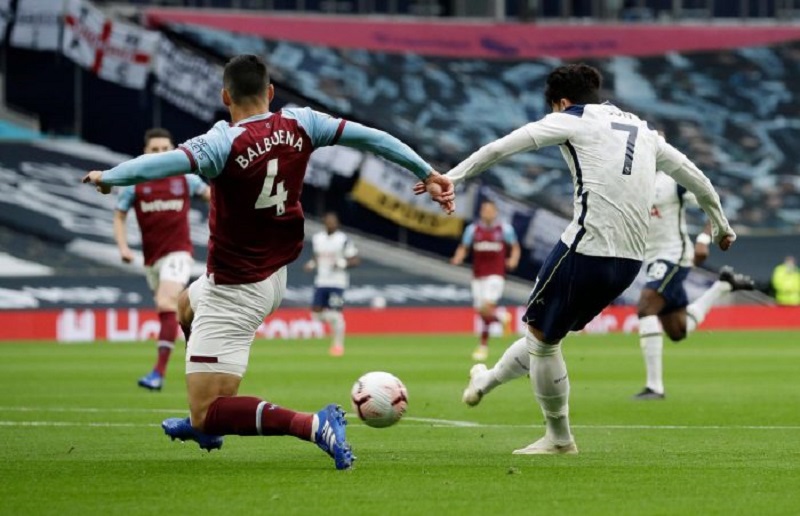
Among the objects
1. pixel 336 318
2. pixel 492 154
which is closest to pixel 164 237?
pixel 492 154

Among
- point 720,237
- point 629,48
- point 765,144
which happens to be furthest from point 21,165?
point 720,237

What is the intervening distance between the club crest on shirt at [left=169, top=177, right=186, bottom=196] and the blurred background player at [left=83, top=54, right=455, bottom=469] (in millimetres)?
7845

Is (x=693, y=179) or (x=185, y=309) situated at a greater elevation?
(x=693, y=179)

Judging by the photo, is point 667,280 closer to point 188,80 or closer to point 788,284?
point 788,284

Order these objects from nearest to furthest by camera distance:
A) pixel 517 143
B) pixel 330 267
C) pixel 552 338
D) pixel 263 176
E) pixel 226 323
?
pixel 263 176
pixel 226 323
pixel 517 143
pixel 552 338
pixel 330 267

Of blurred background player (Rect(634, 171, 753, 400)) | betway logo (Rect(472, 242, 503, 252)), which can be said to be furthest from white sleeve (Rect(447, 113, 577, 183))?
betway logo (Rect(472, 242, 503, 252))

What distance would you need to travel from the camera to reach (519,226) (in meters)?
40.7

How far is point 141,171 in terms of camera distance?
7.98m

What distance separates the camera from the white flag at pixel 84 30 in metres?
39.9

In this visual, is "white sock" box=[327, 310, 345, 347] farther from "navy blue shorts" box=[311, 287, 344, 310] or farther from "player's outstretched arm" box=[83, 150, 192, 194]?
"player's outstretched arm" box=[83, 150, 192, 194]

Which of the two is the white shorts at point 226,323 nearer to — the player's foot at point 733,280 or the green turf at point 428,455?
the green turf at point 428,455

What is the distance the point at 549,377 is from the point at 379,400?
1.06 metres

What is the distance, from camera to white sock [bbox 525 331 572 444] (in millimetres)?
9344

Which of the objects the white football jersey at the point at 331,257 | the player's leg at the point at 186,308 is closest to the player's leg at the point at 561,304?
the player's leg at the point at 186,308
